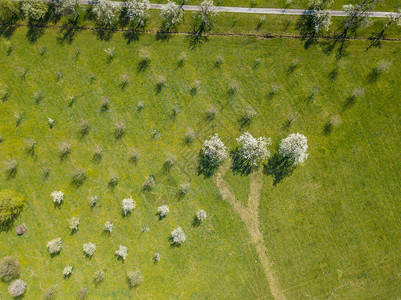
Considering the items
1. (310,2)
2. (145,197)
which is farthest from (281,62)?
(145,197)

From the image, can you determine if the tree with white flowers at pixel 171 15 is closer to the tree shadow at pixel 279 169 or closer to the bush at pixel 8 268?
the tree shadow at pixel 279 169

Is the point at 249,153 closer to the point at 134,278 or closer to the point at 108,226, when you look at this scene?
the point at 108,226

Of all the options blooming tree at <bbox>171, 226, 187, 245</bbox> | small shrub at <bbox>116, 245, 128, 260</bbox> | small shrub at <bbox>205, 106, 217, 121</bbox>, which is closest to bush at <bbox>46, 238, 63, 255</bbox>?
small shrub at <bbox>116, 245, 128, 260</bbox>

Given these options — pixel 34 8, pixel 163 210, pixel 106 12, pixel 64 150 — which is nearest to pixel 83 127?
pixel 64 150

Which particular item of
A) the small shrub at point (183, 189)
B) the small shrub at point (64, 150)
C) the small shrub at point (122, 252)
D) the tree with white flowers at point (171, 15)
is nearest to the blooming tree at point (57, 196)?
the small shrub at point (64, 150)

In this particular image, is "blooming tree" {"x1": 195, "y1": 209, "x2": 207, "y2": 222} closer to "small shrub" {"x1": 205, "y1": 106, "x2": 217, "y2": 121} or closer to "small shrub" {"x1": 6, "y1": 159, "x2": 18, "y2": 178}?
"small shrub" {"x1": 205, "y1": 106, "x2": 217, "y2": 121}

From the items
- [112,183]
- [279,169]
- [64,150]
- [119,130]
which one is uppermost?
[64,150]
